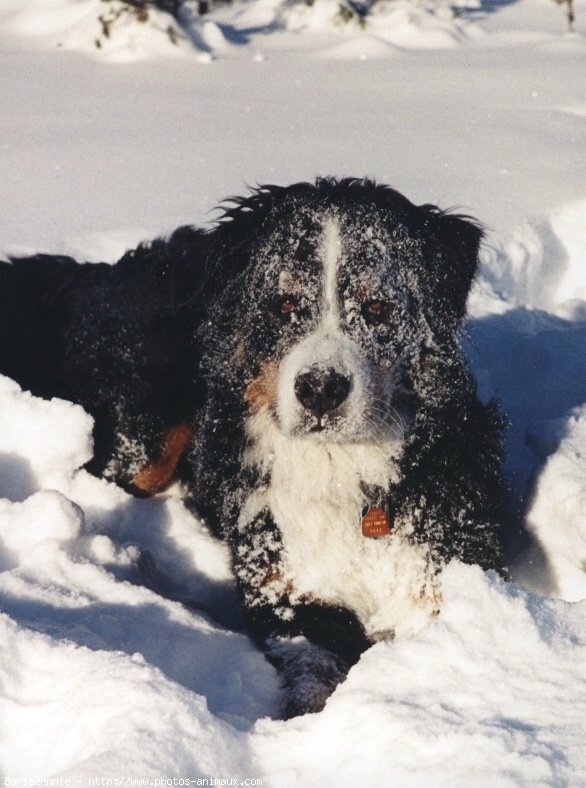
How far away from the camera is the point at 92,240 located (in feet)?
19.9

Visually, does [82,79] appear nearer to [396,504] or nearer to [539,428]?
[539,428]

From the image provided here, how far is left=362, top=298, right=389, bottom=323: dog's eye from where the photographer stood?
3.32 meters

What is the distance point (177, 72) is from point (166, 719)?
9.27 metres

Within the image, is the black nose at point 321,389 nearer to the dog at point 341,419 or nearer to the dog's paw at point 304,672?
the dog at point 341,419

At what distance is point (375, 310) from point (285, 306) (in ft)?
1.05

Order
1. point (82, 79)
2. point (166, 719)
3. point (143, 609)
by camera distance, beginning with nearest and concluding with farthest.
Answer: point (166, 719) < point (143, 609) < point (82, 79)

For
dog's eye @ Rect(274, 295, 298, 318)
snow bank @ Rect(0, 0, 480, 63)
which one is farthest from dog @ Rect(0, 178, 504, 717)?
snow bank @ Rect(0, 0, 480, 63)

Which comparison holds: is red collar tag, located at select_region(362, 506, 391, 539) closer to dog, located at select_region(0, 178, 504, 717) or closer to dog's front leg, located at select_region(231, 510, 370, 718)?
dog, located at select_region(0, 178, 504, 717)

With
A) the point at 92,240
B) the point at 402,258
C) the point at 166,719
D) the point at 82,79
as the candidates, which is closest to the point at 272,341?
the point at 402,258

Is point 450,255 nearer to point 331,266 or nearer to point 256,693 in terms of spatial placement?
point 331,266

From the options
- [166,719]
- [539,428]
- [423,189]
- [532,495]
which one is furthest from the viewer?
[423,189]

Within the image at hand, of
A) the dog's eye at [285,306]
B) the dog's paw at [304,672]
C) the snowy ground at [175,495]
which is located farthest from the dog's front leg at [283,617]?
the dog's eye at [285,306]

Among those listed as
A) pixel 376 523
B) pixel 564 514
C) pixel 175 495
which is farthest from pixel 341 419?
pixel 175 495

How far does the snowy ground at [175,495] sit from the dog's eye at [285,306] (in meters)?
1.05
